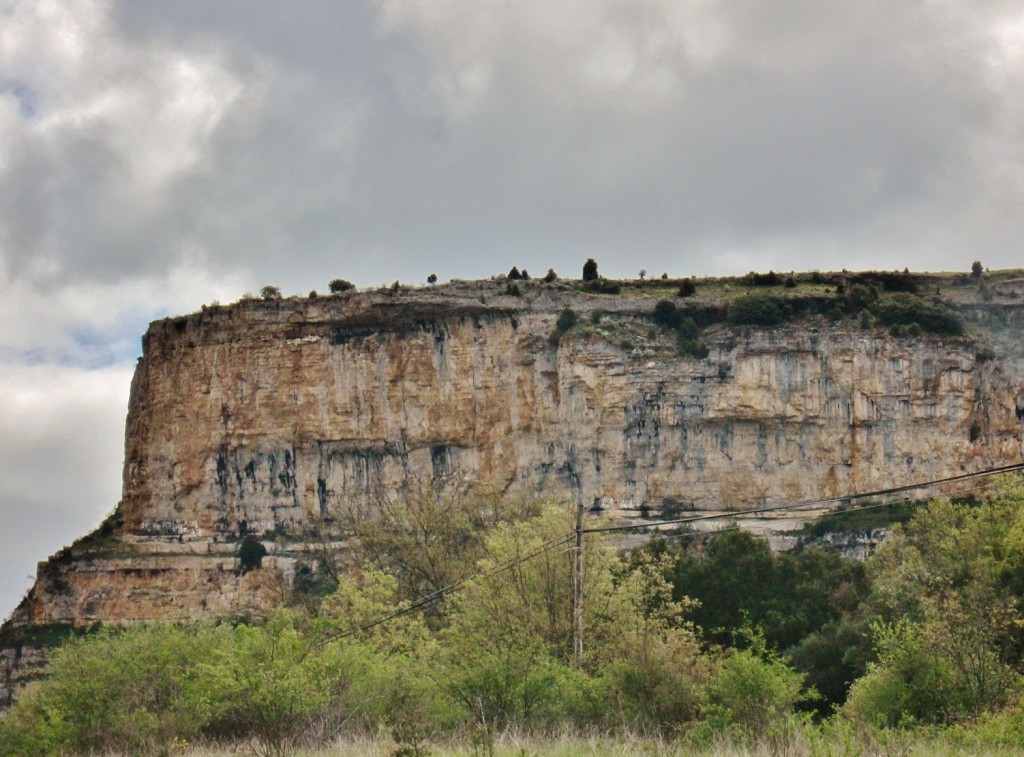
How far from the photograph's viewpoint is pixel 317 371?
72.9 m

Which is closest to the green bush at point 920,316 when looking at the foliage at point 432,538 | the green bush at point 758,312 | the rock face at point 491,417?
the rock face at point 491,417

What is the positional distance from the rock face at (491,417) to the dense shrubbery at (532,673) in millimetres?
29703

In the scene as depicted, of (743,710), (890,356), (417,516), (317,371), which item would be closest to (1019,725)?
(743,710)

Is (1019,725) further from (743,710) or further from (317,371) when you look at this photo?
(317,371)

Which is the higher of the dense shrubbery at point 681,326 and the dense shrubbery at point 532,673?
the dense shrubbery at point 681,326

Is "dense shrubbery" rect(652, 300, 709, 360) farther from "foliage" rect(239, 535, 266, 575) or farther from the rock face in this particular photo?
"foliage" rect(239, 535, 266, 575)

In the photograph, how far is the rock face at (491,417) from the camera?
A: 67.3 m

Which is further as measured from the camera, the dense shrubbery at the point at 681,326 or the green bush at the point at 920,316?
the green bush at the point at 920,316

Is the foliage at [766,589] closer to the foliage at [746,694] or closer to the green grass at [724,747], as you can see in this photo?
the foliage at [746,694]

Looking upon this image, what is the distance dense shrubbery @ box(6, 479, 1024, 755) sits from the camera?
24.7 meters

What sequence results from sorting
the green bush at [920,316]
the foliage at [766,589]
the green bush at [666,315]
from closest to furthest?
the foliage at [766,589], the green bush at [920,316], the green bush at [666,315]

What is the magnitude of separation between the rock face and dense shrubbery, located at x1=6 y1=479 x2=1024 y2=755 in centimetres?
2970

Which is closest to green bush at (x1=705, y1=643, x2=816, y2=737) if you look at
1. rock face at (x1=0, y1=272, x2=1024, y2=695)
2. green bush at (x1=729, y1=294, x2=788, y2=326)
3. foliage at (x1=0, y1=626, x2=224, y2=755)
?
foliage at (x1=0, y1=626, x2=224, y2=755)

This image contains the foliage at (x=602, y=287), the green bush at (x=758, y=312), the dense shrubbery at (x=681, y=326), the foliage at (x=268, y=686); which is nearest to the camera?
the foliage at (x=268, y=686)
